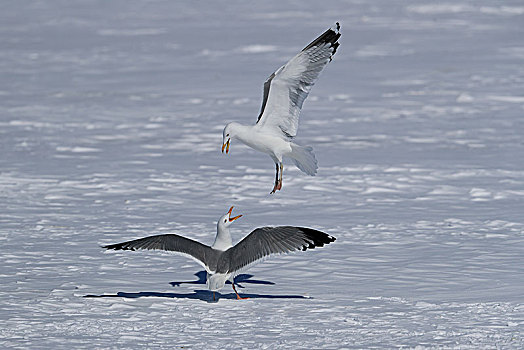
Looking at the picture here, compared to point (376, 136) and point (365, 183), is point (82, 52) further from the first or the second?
point (365, 183)

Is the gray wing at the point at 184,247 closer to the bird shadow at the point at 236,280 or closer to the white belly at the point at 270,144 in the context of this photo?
the bird shadow at the point at 236,280

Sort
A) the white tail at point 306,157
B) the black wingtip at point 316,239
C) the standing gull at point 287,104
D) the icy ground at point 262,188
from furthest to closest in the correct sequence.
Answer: the white tail at point 306,157 → the standing gull at point 287,104 → the black wingtip at point 316,239 → the icy ground at point 262,188

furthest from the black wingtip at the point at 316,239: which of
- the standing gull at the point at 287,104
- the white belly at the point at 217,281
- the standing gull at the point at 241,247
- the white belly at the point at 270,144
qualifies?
the white belly at the point at 270,144

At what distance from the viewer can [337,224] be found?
7.59m

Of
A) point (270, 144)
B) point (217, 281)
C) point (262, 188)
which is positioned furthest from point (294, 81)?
point (262, 188)

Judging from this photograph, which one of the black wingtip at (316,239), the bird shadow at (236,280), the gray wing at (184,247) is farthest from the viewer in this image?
the bird shadow at (236,280)

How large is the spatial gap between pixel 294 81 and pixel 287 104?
0.19m

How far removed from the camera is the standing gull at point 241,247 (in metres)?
5.44

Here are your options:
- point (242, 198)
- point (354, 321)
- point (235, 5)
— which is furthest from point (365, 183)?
point (235, 5)

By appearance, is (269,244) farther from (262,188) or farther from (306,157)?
(262,188)

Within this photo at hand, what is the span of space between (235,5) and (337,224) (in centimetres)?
1703

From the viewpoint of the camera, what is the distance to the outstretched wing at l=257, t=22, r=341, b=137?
22.6ft

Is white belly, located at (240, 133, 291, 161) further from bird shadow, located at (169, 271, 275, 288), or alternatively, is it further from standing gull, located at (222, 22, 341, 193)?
bird shadow, located at (169, 271, 275, 288)

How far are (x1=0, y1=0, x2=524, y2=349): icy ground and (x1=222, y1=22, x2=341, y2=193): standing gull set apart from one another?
0.70 metres
